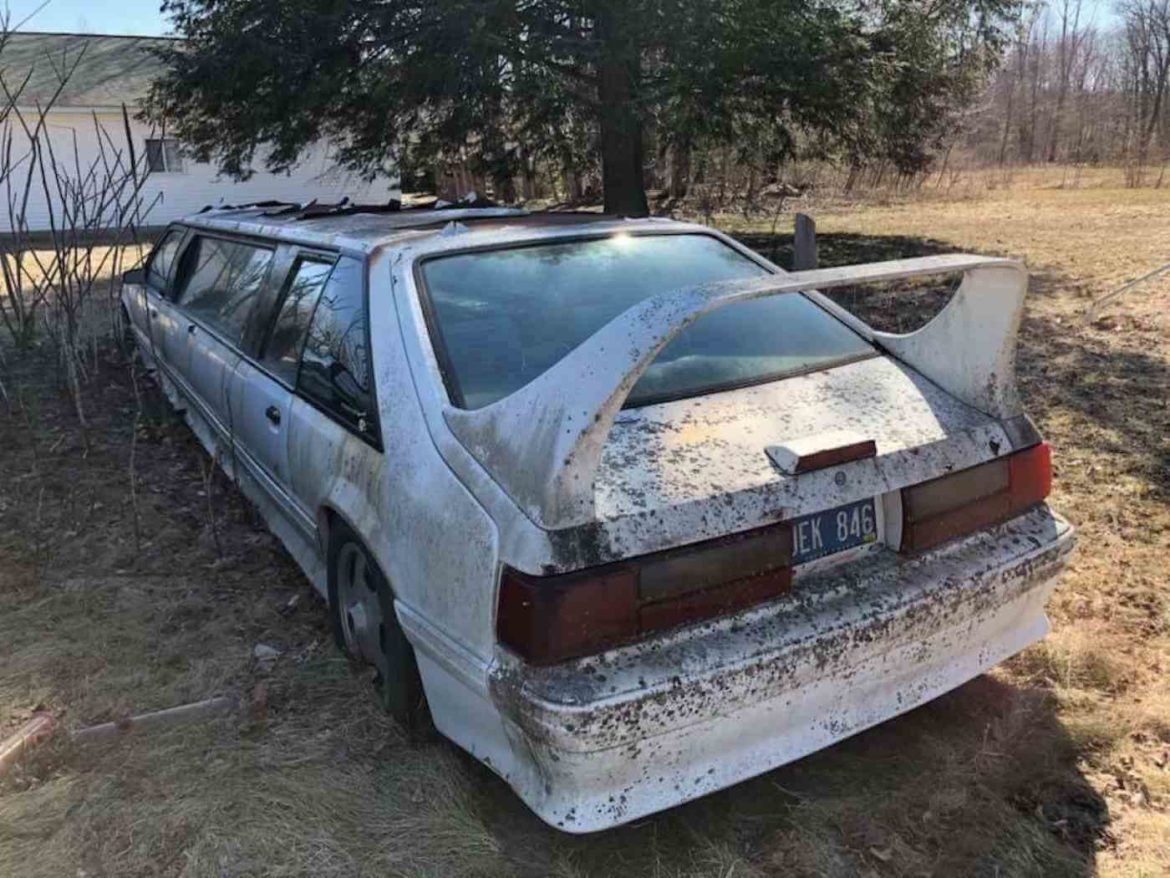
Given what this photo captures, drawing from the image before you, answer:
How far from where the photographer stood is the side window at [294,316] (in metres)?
3.35

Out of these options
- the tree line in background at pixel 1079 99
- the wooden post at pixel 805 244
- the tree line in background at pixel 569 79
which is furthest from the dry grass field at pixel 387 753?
the tree line in background at pixel 1079 99

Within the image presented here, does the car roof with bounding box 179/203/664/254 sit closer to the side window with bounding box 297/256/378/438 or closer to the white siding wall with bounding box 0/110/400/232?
the side window with bounding box 297/256/378/438

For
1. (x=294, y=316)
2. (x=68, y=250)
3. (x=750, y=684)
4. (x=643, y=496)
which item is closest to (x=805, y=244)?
(x=294, y=316)

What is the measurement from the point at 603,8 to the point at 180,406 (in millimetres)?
6783

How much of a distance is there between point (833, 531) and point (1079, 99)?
49.8 metres

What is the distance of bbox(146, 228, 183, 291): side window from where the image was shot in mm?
5902

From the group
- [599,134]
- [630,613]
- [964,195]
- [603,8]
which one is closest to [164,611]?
[630,613]

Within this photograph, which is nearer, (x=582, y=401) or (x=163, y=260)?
(x=582, y=401)

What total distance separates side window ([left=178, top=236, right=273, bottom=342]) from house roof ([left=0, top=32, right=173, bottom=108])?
20.5 m

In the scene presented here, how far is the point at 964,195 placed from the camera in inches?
952

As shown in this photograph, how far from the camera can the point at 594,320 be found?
289 cm

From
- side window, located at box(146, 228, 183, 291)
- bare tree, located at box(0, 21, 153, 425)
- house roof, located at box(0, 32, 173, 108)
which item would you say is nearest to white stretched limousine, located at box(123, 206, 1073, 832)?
bare tree, located at box(0, 21, 153, 425)

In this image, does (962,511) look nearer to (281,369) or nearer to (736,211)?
(281,369)

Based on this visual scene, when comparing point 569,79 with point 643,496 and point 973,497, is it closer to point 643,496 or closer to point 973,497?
point 973,497
